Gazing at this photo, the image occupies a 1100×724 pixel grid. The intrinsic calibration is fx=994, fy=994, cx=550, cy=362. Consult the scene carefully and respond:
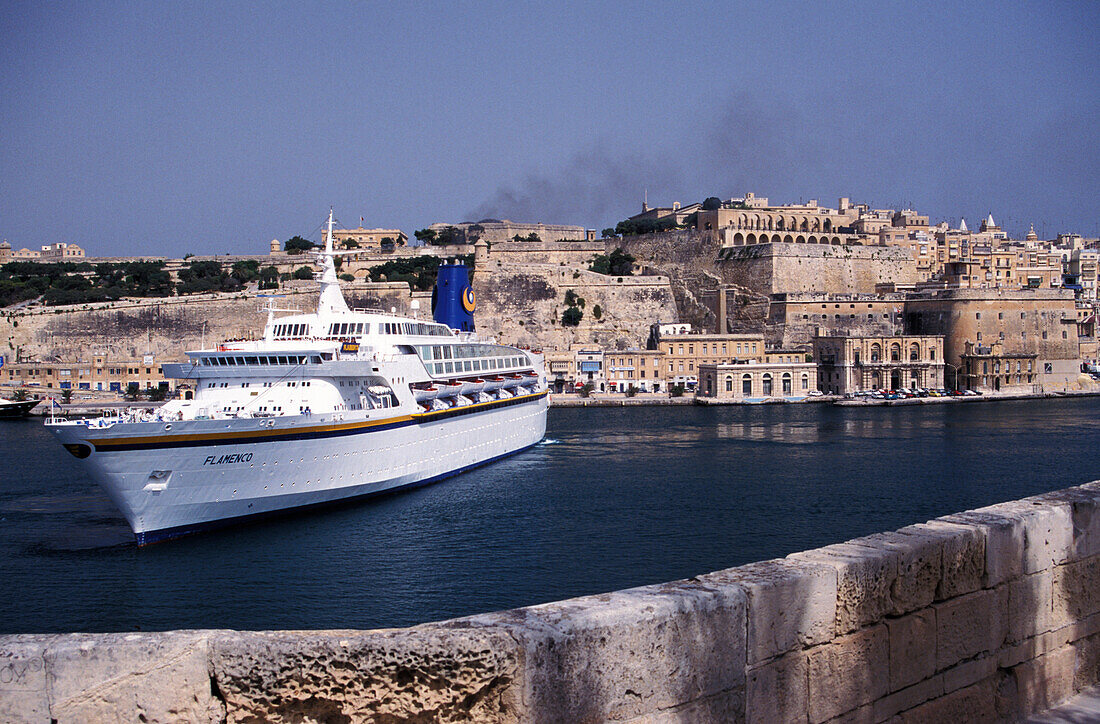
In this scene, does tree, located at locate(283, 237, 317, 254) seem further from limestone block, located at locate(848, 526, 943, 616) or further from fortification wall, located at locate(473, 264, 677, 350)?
limestone block, located at locate(848, 526, 943, 616)

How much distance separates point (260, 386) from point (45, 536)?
13.5 feet

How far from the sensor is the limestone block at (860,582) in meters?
2.63

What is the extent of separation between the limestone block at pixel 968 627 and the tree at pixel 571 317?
45.7m

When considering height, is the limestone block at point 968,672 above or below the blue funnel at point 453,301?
below

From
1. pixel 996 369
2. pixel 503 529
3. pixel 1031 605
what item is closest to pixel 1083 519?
pixel 1031 605

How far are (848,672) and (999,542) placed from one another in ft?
2.52

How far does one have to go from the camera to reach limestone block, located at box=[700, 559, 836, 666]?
245cm

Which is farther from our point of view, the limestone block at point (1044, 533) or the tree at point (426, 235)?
the tree at point (426, 235)

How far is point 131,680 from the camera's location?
2041 millimetres

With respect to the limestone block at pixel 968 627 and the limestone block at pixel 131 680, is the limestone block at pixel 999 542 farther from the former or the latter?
the limestone block at pixel 131 680

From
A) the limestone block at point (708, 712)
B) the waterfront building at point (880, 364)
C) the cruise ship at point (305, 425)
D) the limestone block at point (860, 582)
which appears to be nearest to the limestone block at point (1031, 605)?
the limestone block at point (860, 582)

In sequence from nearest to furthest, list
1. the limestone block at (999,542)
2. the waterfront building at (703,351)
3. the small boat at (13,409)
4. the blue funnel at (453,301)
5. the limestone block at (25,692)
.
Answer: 1. the limestone block at (25,692)
2. the limestone block at (999,542)
3. the blue funnel at (453,301)
4. the small boat at (13,409)
5. the waterfront building at (703,351)

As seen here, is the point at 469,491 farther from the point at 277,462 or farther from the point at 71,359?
the point at 71,359

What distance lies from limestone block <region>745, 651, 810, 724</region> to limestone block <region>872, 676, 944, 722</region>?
312 mm
